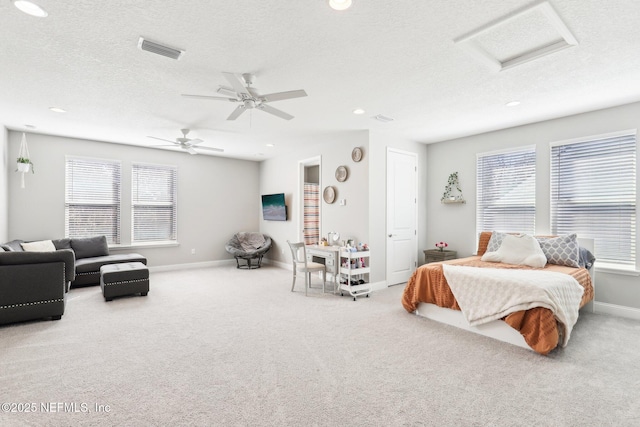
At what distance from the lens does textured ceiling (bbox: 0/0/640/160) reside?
7.12 ft

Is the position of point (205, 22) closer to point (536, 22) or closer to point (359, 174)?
point (536, 22)

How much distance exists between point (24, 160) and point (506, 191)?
7766mm

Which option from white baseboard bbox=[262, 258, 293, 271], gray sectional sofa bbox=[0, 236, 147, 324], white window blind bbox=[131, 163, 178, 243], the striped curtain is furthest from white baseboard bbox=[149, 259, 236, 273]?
gray sectional sofa bbox=[0, 236, 147, 324]

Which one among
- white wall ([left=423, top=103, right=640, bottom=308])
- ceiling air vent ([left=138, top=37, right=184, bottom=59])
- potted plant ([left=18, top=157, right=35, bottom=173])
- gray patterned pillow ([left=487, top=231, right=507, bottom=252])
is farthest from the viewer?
potted plant ([left=18, top=157, right=35, bottom=173])

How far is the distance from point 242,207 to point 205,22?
5932 mm

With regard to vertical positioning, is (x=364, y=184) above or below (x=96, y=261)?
above

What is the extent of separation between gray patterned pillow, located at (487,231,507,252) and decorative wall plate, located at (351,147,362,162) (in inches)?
92.4

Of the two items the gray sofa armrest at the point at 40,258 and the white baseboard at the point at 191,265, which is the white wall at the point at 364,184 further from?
the gray sofa armrest at the point at 40,258

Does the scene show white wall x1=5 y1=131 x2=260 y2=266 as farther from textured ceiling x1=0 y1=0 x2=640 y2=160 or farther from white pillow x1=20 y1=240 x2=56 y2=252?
textured ceiling x1=0 y1=0 x2=640 y2=160

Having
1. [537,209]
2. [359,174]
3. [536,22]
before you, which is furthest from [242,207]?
[536,22]

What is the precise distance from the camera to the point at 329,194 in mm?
5793

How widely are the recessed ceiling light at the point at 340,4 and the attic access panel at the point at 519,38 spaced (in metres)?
0.98

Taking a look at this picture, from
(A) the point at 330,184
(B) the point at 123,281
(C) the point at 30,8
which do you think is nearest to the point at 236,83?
(C) the point at 30,8

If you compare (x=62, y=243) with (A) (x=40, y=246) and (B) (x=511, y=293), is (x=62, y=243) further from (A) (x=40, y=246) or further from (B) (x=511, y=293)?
(B) (x=511, y=293)
